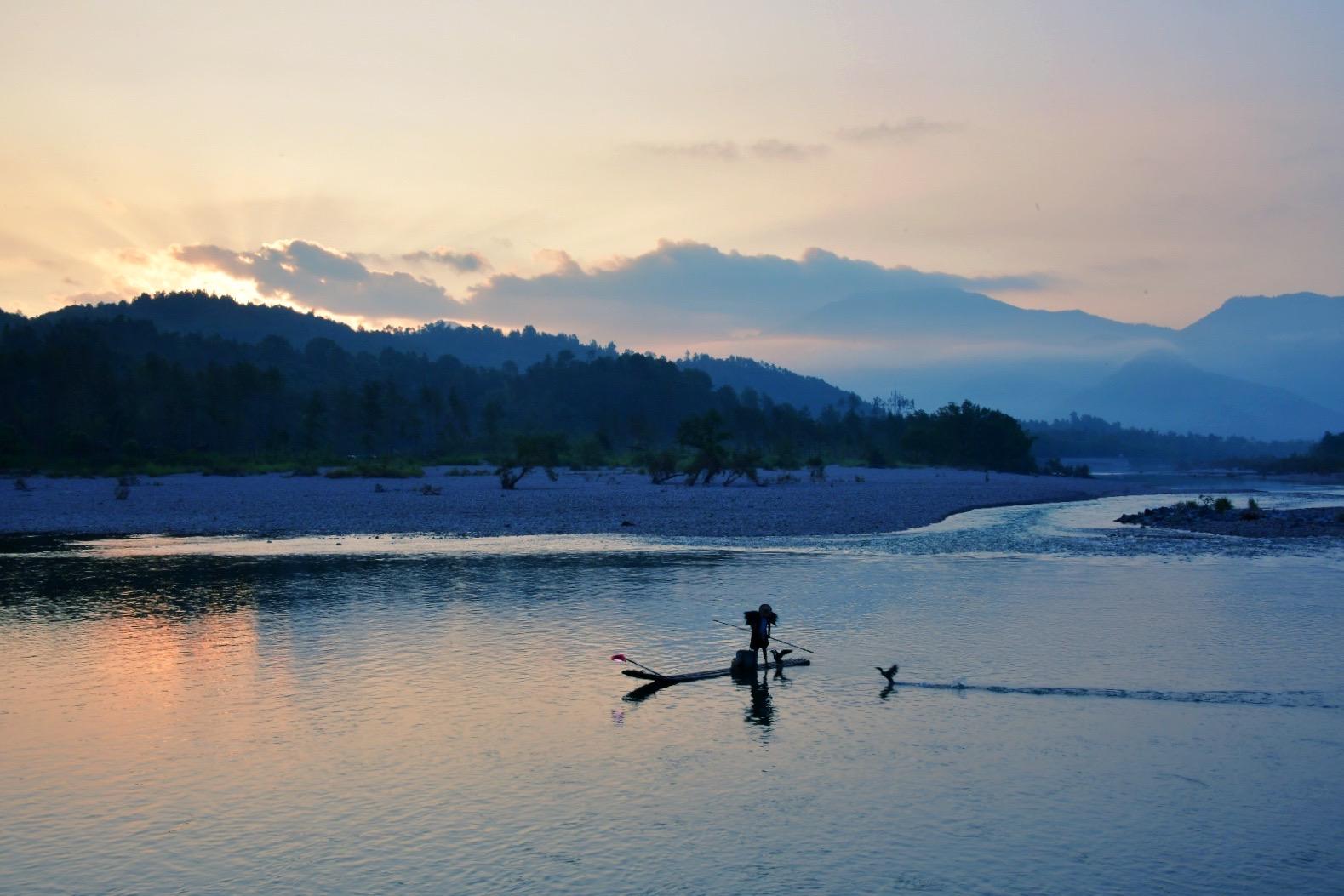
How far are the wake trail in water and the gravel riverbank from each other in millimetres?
32996

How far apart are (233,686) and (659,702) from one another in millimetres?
9602

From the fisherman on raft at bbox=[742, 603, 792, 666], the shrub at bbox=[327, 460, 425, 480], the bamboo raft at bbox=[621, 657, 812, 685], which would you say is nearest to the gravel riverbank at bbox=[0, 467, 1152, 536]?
the shrub at bbox=[327, 460, 425, 480]

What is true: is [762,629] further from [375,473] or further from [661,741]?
[375,473]

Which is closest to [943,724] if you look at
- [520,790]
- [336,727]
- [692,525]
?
[520,790]

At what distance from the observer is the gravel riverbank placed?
192 feet

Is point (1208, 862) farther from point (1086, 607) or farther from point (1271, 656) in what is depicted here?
point (1086, 607)

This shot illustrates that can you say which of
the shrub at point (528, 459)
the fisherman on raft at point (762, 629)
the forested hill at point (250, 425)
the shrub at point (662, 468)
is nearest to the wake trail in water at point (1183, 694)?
the fisherman on raft at point (762, 629)

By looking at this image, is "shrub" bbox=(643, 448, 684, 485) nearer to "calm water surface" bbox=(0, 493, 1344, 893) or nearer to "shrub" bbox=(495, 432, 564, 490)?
"shrub" bbox=(495, 432, 564, 490)

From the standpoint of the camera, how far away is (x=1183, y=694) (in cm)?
2222

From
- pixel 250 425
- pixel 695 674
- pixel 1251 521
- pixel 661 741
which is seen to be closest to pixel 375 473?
pixel 250 425

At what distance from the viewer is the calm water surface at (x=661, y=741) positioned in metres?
13.7

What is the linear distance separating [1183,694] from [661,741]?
459 inches

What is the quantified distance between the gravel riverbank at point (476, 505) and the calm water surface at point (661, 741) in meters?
21.5

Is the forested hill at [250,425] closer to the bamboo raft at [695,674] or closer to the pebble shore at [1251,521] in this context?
the pebble shore at [1251,521]
